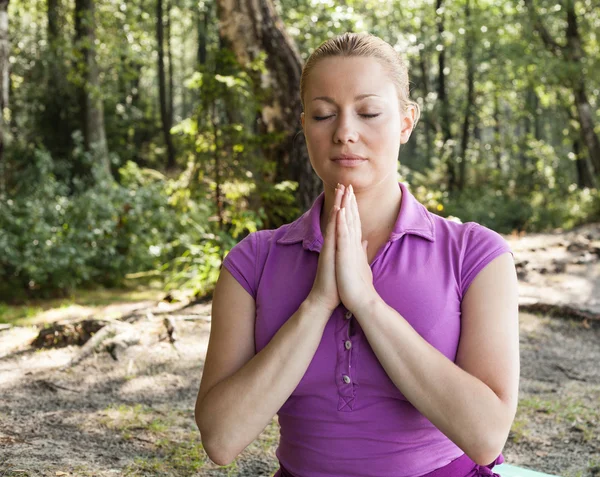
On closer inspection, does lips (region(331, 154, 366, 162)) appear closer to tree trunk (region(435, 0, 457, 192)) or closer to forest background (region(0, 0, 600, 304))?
forest background (region(0, 0, 600, 304))

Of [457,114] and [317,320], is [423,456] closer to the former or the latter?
[317,320]

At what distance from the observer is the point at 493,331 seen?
1.87m

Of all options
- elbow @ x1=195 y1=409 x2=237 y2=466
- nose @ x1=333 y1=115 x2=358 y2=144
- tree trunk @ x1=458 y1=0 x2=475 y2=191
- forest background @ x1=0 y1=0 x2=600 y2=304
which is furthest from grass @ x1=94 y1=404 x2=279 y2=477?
tree trunk @ x1=458 y1=0 x2=475 y2=191

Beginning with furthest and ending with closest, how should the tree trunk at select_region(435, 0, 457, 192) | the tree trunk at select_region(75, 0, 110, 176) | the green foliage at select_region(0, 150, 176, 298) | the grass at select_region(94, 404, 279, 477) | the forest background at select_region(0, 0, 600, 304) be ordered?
the tree trunk at select_region(435, 0, 457, 192) → the tree trunk at select_region(75, 0, 110, 176) → the green foliage at select_region(0, 150, 176, 298) → the forest background at select_region(0, 0, 600, 304) → the grass at select_region(94, 404, 279, 477)

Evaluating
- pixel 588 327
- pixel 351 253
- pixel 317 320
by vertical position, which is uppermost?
pixel 351 253

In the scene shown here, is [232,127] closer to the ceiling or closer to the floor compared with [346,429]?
closer to the ceiling

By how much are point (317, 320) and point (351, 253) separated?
0.19m

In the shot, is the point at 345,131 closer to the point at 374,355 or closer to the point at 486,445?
the point at 374,355

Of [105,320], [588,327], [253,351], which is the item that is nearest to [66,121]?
[105,320]

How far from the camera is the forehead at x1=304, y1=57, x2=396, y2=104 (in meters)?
1.96

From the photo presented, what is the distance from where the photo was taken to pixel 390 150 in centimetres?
200

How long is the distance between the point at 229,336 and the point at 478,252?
725 mm

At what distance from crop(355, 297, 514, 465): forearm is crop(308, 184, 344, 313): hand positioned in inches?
3.6

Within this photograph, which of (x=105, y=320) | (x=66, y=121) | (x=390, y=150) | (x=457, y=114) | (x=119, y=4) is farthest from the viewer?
(x=457, y=114)
